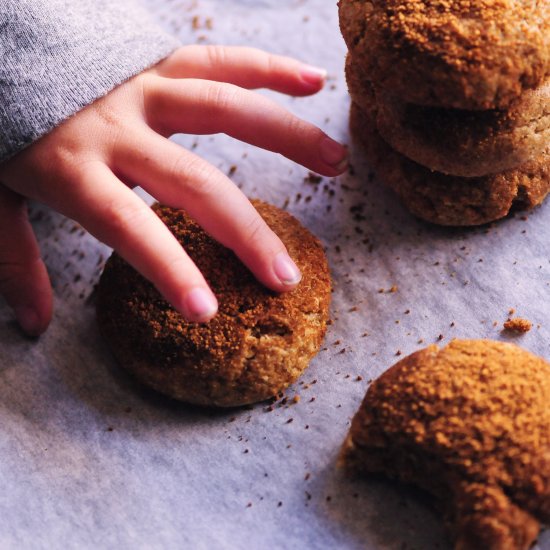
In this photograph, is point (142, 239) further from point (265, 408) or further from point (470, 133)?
point (470, 133)

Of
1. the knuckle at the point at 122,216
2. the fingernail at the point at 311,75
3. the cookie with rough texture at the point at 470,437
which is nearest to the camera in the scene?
the cookie with rough texture at the point at 470,437

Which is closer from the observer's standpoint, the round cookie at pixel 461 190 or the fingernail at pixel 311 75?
the round cookie at pixel 461 190

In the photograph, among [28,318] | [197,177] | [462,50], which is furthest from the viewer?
[28,318]

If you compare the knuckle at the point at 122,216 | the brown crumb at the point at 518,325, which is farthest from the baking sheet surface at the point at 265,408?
the knuckle at the point at 122,216

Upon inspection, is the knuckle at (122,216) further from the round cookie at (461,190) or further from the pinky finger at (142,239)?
the round cookie at (461,190)

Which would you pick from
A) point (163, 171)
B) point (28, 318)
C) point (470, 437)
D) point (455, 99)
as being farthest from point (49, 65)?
point (470, 437)

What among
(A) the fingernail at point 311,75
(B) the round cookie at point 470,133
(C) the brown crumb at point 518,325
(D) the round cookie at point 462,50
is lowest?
(C) the brown crumb at point 518,325

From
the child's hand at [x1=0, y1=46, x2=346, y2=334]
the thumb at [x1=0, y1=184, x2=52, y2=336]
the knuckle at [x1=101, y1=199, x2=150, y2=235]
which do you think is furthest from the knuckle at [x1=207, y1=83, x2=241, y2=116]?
the thumb at [x1=0, y1=184, x2=52, y2=336]
